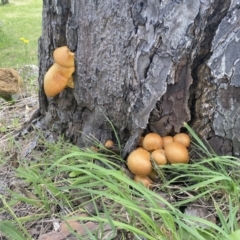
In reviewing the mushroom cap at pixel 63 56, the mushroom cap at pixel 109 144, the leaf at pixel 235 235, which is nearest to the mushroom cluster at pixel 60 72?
the mushroom cap at pixel 63 56

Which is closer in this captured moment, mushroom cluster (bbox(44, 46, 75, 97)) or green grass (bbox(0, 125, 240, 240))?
green grass (bbox(0, 125, 240, 240))

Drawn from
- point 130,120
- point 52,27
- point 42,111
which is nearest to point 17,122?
point 42,111

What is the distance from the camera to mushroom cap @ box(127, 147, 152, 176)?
148 centimetres

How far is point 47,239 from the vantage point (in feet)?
4.37

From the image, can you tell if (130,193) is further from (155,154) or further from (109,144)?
(109,144)

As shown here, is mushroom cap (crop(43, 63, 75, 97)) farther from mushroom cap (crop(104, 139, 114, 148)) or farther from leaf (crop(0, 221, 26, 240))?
leaf (crop(0, 221, 26, 240))

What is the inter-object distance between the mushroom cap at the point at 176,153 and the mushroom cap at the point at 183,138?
0.05 meters

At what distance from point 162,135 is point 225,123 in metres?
0.24

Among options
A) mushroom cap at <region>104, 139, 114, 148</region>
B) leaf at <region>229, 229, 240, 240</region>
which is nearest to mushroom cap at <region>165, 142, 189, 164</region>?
mushroom cap at <region>104, 139, 114, 148</region>

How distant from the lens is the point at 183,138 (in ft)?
5.05

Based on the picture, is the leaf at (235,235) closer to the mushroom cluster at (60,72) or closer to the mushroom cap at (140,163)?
the mushroom cap at (140,163)

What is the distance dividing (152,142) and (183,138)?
0.12 m

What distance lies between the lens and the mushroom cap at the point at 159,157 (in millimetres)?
1480

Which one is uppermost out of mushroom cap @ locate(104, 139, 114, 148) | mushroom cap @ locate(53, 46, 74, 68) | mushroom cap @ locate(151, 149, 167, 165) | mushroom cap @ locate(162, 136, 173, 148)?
mushroom cap @ locate(53, 46, 74, 68)
